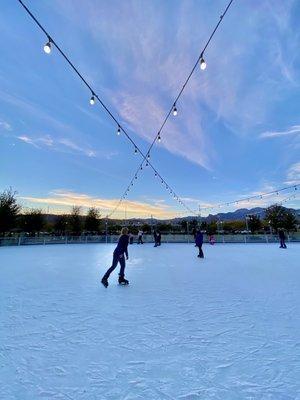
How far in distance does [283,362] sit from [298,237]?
942 inches

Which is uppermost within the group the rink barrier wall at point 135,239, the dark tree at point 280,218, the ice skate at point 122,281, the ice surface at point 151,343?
the dark tree at point 280,218

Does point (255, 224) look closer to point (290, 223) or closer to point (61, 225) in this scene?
point (290, 223)

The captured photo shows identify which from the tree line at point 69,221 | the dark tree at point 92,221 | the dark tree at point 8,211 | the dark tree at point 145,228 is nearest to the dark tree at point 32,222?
the tree line at point 69,221

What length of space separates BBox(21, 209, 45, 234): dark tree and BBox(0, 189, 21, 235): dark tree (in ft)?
Result: 39.5

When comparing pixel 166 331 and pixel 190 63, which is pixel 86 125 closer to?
pixel 190 63

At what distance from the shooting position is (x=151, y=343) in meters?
2.61

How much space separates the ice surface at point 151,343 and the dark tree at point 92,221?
45.6 m

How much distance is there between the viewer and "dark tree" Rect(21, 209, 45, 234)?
145 ft

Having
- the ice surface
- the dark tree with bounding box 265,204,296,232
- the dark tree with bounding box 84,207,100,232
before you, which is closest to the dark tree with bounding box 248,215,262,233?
the dark tree with bounding box 265,204,296,232

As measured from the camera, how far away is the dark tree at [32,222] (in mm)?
44312

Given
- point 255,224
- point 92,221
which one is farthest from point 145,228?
point 255,224

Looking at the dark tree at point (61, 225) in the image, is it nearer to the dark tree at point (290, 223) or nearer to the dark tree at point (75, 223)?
the dark tree at point (75, 223)

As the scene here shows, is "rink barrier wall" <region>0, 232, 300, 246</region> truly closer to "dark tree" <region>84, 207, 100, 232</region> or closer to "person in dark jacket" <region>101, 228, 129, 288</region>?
"person in dark jacket" <region>101, 228, 129, 288</region>

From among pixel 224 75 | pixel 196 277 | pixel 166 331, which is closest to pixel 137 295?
pixel 166 331
